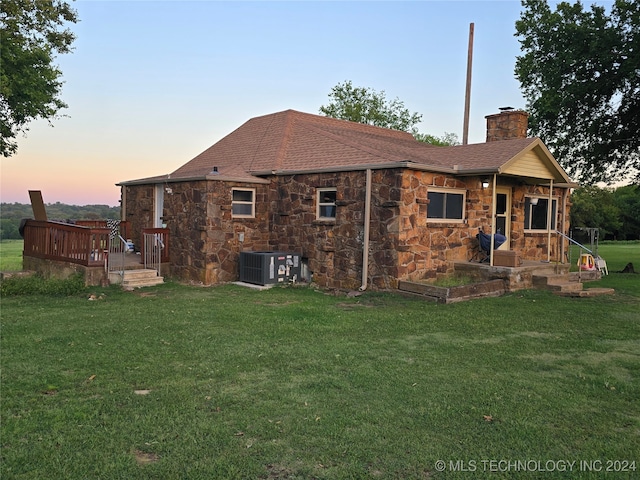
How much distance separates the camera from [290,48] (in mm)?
15062

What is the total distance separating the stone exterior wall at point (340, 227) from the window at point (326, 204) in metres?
0.14

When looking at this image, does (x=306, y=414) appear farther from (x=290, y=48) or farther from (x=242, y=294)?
(x=290, y=48)

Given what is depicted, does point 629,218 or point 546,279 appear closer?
point 546,279

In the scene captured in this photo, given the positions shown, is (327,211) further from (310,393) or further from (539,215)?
(310,393)

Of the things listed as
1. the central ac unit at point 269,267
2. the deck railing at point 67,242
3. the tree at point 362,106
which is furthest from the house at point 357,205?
the tree at point 362,106

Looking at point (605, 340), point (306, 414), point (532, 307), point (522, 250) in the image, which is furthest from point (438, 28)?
point (306, 414)

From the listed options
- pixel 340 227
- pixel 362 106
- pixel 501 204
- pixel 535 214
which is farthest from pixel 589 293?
pixel 362 106

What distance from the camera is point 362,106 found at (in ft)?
107

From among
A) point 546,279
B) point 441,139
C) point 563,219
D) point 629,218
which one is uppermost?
point 441,139

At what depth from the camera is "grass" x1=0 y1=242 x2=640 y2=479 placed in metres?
3.57

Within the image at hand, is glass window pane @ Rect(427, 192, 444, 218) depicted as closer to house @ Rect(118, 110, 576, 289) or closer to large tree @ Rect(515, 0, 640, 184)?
house @ Rect(118, 110, 576, 289)

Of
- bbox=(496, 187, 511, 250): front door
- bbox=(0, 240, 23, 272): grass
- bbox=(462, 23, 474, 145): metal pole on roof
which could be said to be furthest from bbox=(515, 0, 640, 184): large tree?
bbox=(0, 240, 23, 272): grass

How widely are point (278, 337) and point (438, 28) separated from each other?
1361cm

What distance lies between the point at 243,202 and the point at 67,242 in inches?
180
